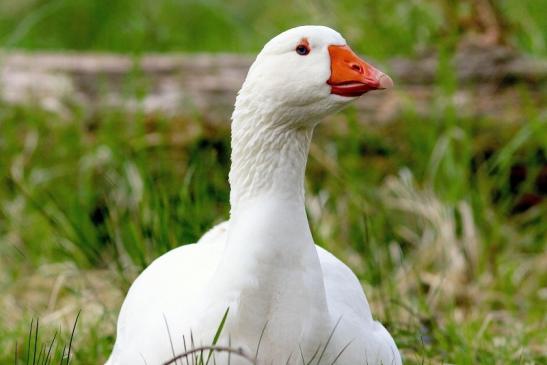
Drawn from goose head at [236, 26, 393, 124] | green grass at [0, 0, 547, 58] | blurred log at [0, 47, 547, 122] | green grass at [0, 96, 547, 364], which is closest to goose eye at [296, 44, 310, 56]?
goose head at [236, 26, 393, 124]

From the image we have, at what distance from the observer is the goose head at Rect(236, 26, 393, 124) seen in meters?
2.98

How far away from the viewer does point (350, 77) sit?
2.97m

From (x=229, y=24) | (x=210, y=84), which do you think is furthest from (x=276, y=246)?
(x=229, y=24)

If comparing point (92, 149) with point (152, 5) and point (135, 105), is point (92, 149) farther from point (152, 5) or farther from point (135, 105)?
point (152, 5)

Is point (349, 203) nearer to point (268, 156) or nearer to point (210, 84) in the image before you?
point (210, 84)

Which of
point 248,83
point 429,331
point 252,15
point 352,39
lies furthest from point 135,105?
point 252,15

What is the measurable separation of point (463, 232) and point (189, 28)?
3.83 m

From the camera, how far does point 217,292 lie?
9.81 ft

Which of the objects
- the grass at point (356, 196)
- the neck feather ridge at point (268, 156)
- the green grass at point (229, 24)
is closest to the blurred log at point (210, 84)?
the grass at point (356, 196)

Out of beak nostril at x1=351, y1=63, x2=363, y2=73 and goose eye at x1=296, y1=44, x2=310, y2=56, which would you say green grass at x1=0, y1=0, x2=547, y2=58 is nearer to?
goose eye at x1=296, y1=44, x2=310, y2=56

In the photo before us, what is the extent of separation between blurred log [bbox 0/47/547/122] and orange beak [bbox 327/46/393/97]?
284 centimetres

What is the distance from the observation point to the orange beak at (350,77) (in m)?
2.98

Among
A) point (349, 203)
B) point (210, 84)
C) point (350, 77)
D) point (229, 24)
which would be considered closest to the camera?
point (350, 77)

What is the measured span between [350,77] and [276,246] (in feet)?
1.71
